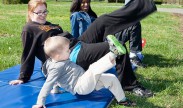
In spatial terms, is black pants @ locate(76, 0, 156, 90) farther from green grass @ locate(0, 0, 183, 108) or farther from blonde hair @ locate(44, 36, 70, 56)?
blonde hair @ locate(44, 36, 70, 56)

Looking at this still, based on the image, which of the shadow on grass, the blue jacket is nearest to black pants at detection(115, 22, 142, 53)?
the shadow on grass

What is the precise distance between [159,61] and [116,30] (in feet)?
5.96

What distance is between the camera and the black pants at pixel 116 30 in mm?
4242

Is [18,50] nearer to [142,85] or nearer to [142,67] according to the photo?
[142,67]

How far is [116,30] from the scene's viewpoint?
5.04 meters

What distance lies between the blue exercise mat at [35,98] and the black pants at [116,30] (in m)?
0.35

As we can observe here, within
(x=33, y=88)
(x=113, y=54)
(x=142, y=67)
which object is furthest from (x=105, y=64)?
(x=142, y=67)

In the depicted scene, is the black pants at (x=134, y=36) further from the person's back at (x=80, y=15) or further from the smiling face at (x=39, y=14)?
the smiling face at (x=39, y=14)

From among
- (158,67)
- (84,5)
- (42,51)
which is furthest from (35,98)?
(158,67)

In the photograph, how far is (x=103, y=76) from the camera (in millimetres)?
3834

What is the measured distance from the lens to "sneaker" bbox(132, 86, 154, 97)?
4.22 m

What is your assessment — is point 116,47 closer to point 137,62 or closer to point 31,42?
point 31,42

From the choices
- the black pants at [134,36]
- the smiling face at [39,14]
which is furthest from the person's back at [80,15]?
the smiling face at [39,14]

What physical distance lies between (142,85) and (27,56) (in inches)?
64.6
